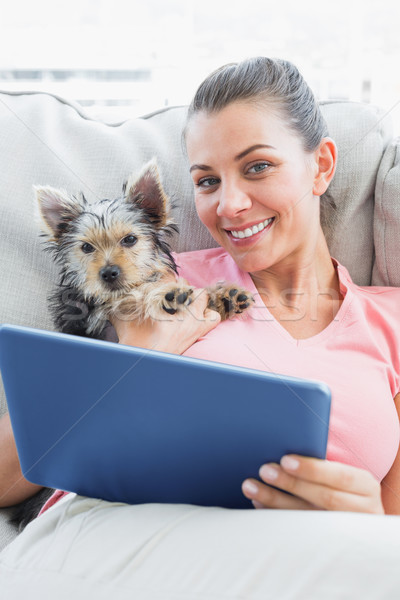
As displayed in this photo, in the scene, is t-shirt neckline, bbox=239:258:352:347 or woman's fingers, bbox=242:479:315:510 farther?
t-shirt neckline, bbox=239:258:352:347

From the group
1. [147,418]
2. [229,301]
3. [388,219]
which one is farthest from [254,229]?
[147,418]

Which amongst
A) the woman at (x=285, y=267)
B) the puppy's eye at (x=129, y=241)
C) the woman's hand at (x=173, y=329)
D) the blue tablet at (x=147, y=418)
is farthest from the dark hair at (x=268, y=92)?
the blue tablet at (x=147, y=418)

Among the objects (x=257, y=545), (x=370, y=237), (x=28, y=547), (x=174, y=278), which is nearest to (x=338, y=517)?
(x=257, y=545)

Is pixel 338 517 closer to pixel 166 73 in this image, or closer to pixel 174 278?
pixel 174 278

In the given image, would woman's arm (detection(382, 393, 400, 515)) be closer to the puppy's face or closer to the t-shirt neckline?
the t-shirt neckline

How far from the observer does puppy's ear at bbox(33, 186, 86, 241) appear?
3.74 ft

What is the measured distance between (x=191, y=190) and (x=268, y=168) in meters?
0.25

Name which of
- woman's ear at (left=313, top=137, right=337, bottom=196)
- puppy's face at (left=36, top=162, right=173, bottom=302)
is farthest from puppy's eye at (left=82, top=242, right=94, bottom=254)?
woman's ear at (left=313, top=137, right=337, bottom=196)

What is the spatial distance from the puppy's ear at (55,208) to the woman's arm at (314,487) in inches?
25.3

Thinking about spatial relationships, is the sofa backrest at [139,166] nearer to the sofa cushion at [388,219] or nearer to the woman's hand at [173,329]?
the sofa cushion at [388,219]

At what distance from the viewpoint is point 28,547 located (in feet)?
2.67

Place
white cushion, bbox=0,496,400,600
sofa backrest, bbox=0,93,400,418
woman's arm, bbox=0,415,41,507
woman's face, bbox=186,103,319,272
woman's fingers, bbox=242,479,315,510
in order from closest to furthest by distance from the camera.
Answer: white cushion, bbox=0,496,400,600 → woman's fingers, bbox=242,479,315,510 → woman's arm, bbox=0,415,41,507 → woman's face, bbox=186,103,319,272 → sofa backrest, bbox=0,93,400,418

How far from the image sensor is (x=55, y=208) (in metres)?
1.14

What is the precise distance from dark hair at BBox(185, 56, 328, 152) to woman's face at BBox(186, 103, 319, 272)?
0.02m
